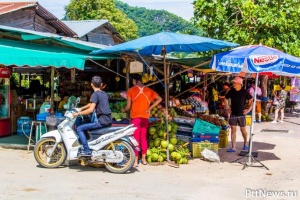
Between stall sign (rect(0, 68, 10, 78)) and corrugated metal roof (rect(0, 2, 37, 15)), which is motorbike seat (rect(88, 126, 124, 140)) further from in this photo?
corrugated metal roof (rect(0, 2, 37, 15))

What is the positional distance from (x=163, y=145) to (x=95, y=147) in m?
1.74

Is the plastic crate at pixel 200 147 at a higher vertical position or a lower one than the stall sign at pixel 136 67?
lower

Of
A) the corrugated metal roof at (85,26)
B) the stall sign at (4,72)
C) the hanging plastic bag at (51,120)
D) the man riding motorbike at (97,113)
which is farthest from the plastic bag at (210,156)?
the corrugated metal roof at (85,26)

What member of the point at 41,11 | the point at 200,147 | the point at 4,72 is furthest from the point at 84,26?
the point at 200,147

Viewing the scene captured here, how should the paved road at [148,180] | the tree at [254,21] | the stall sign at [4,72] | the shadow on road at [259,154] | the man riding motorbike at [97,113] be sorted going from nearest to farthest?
the paved road at [148,180] < the man riding motorbike at [97,113] < the shadow on road at [259,154] < the stall sign at [4,72] < the tree at [254,21]

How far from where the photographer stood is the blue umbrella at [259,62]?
8.45m

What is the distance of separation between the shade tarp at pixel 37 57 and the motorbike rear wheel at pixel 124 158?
225 centimetres

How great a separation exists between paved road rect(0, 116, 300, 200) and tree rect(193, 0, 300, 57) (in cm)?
864

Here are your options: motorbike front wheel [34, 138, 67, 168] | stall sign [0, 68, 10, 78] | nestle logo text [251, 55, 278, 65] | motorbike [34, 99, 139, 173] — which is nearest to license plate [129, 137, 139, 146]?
motorbike [34, 99, 139, 173]

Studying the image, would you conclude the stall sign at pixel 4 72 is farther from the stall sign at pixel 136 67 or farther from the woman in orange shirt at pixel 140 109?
the woman in orange shirt at pixel 140 109

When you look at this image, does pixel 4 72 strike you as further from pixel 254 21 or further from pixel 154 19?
pixel 154 19

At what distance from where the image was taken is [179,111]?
11.6m

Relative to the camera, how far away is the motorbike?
8.05 meters

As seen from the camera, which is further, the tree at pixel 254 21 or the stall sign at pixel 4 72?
the tree at pixel 254 21
